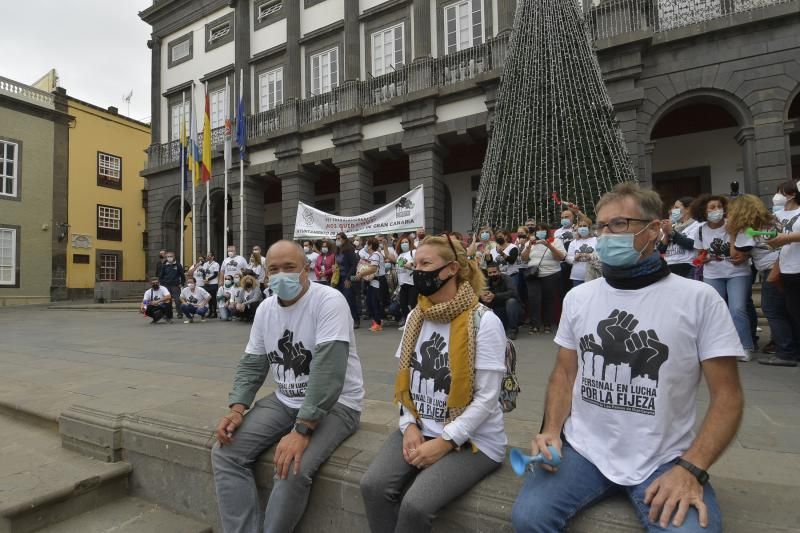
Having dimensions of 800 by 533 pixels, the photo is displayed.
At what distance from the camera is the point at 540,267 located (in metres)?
7.38

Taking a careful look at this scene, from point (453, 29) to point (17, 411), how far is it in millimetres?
16018

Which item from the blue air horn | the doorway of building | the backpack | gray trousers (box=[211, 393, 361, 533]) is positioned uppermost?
the doorway of building

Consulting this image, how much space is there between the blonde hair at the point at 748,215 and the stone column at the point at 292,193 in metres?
14.8

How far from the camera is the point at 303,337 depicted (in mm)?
2646

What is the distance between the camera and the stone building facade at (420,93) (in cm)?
1102

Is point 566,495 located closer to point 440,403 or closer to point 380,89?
point 440,403

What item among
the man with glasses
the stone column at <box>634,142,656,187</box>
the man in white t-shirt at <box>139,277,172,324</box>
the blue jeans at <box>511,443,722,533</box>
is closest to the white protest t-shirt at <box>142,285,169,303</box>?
the man in white t-shirt at <box>139,277,172,324</box>

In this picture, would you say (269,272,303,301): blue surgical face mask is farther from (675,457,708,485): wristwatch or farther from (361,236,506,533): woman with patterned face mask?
(675,457,708,485): wristwatch

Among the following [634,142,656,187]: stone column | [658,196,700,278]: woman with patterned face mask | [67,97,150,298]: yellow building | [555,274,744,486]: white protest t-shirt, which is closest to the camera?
[555,274,744,486]: white protest t-shirt

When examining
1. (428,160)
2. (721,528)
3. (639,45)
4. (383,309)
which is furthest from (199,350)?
(639,45)

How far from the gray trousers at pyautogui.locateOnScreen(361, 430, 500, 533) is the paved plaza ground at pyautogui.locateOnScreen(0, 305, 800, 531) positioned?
16.3 inches

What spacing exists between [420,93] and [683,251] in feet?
36.6

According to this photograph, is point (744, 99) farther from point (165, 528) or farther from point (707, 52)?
point (165, 528)

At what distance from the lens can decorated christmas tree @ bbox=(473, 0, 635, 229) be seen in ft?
30.7
